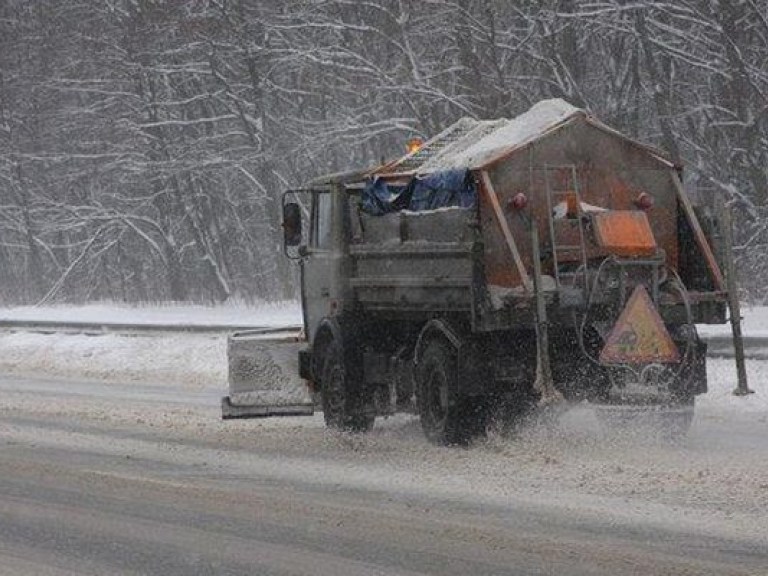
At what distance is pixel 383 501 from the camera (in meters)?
9.49

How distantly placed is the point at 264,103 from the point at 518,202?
24.4 meters

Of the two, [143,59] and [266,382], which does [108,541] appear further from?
[143,59]

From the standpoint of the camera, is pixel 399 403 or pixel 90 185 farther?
pixel 90 185

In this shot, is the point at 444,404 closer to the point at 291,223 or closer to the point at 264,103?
the point at 291,223

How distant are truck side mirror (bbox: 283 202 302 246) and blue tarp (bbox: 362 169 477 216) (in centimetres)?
100

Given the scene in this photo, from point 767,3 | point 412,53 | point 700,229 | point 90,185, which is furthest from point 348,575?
point 90,185

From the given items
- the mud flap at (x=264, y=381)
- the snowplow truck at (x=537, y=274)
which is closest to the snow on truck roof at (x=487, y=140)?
the snowplow truck at (x=537, y=274)

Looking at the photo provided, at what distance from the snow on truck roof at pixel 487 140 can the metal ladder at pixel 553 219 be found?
0.31 meters

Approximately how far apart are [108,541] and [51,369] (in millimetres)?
16344

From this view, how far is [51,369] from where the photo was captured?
24391 millimetres

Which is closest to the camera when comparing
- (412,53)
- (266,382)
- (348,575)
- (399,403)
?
(348,575)

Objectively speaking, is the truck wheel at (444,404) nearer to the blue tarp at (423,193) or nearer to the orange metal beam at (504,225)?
the orange metal beam at (504,225)

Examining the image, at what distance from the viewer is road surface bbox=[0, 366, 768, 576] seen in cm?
765

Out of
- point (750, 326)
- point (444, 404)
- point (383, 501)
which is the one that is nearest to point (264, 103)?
point (750, 326)
